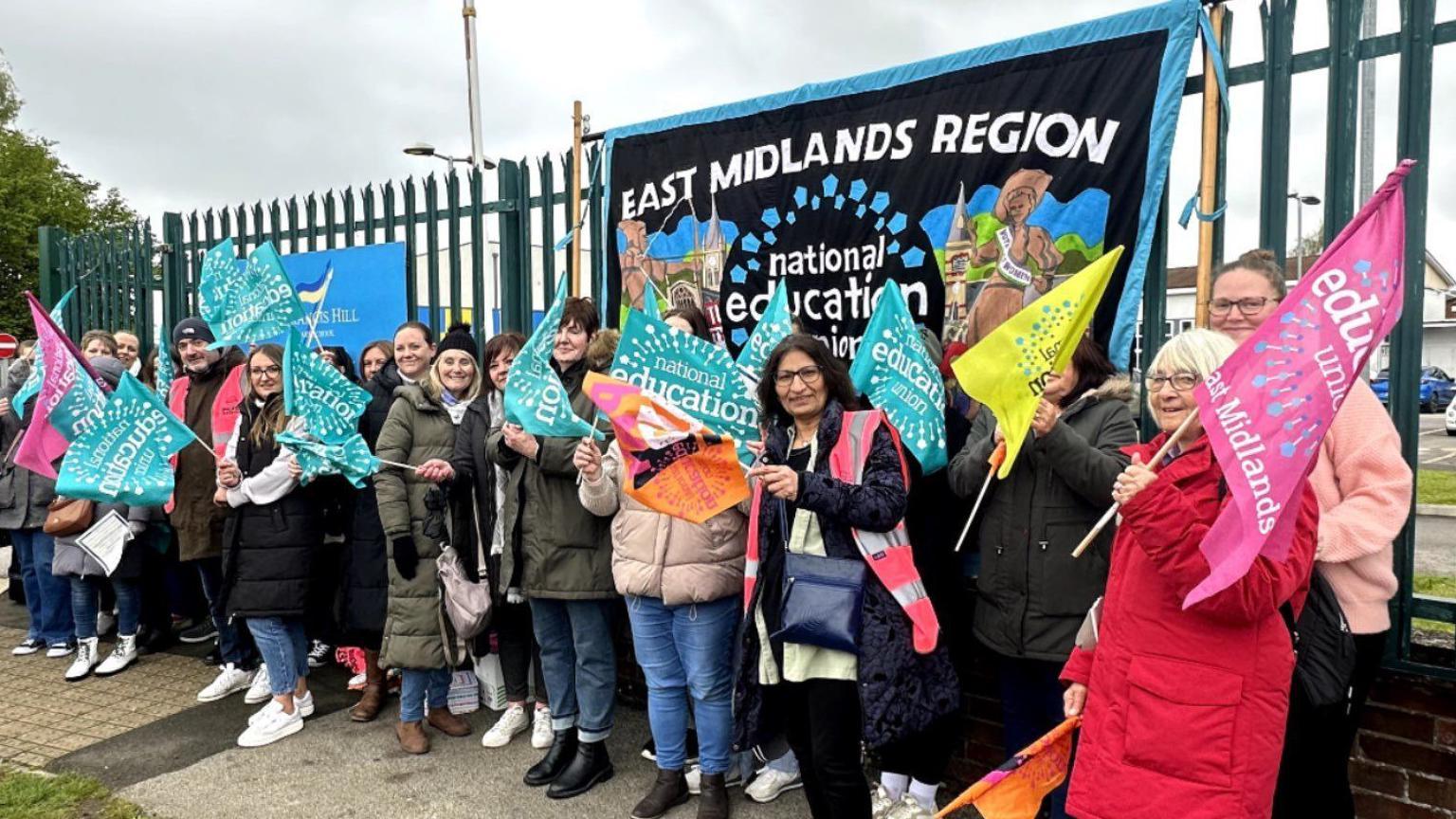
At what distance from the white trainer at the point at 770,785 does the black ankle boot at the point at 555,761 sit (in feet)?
2.58

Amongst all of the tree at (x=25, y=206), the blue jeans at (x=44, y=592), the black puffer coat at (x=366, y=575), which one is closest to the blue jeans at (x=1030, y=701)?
the black puffer coat at (x=366, y=575)

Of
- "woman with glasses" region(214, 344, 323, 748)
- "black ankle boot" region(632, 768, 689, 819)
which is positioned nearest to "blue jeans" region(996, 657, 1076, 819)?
"black ankle boot" region(632, 768, 689, 819)

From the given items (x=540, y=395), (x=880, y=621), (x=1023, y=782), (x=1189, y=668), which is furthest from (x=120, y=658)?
(x=1189, y=668)

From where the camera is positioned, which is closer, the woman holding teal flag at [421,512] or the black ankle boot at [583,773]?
the black ankle boot at [583,773]

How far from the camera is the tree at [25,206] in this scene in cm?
2959

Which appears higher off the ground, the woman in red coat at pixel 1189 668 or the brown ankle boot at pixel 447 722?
the woman in red coat at pixel 1189 668

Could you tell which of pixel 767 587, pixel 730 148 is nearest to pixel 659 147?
pixel 730 148

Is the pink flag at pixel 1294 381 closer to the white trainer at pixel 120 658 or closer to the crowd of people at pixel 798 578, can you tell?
the crowd of people at pixel 798 578

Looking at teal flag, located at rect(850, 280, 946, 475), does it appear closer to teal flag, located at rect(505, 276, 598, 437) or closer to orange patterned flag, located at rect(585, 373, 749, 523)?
orange patterned flag, located at rect(585, 373, 749, 523)

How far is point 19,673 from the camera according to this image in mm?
5965

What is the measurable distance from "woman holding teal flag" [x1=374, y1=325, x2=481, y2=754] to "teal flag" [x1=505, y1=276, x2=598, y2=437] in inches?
30.6

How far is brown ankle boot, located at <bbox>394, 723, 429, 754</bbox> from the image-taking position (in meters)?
4.57

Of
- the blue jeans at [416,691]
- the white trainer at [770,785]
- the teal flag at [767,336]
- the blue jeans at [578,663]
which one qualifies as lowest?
the white trainer at [770,785]

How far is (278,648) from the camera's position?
4828 mm
